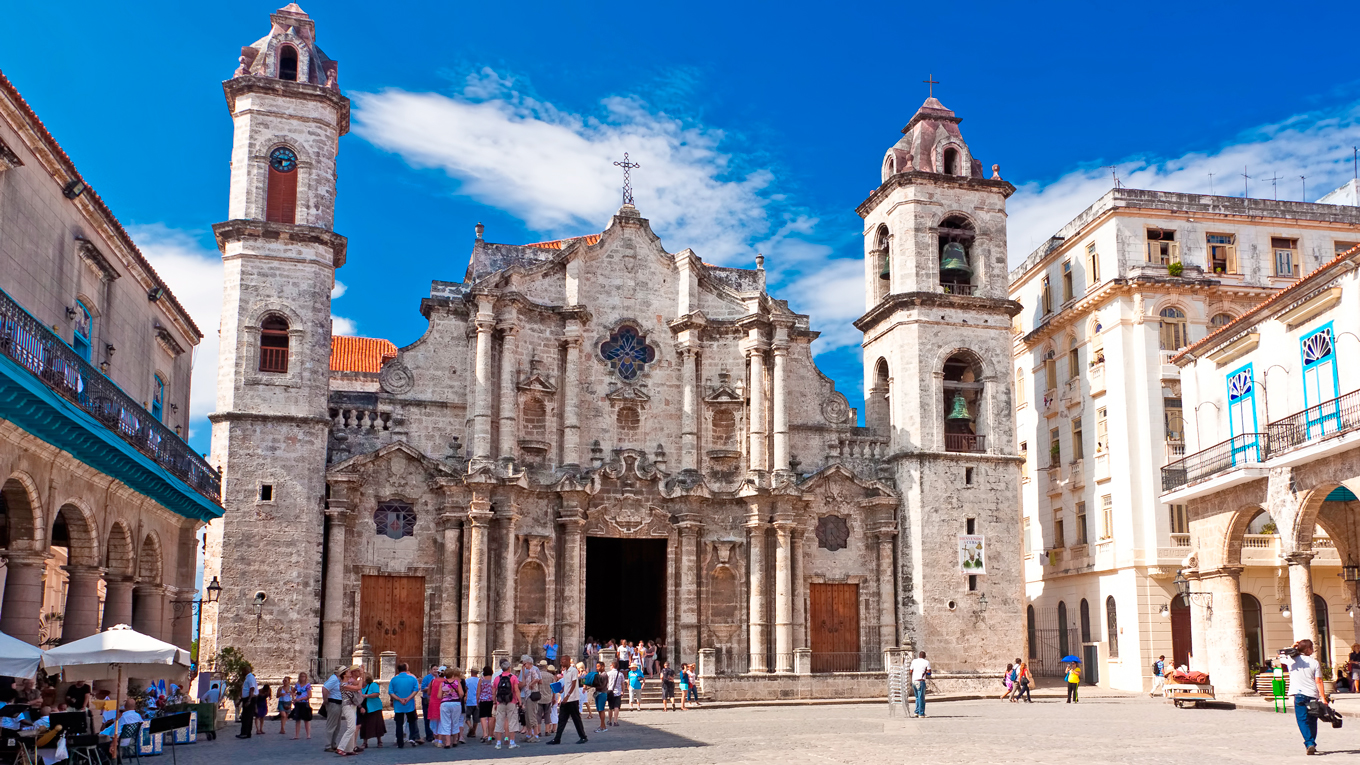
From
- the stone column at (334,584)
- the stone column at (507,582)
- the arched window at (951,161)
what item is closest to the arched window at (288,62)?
the stone column at (334,584)

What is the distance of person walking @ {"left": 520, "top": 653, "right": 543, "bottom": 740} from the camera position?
21.7m

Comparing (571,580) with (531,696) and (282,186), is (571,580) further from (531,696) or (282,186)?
(282,186)

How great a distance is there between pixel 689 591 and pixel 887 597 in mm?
5693

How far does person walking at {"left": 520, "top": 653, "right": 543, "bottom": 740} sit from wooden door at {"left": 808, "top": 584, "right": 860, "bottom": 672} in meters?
14.9

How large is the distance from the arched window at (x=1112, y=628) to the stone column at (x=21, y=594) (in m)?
29.1

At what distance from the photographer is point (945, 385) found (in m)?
36.7

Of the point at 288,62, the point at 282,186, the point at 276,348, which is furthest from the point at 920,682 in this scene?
the point at 288,62

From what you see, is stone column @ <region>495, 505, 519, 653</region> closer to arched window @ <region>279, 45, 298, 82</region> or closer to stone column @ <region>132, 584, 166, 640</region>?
stone column @ <region>132, 584, 166, 640</region>

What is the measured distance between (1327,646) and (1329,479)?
13.9 m

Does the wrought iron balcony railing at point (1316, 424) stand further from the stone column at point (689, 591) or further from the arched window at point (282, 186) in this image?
the arched window at point (282, 186)

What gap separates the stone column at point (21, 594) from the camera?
18375mm

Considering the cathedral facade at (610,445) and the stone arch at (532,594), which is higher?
the cathedral facade at (610,445)

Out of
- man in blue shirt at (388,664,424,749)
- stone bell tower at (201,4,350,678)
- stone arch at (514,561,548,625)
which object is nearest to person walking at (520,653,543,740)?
man in blue shirt at (388,664,424,749)

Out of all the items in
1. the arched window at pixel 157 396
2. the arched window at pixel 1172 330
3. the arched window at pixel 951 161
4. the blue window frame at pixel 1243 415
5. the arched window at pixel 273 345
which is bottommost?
the blue window frame at pixel 1243 415
